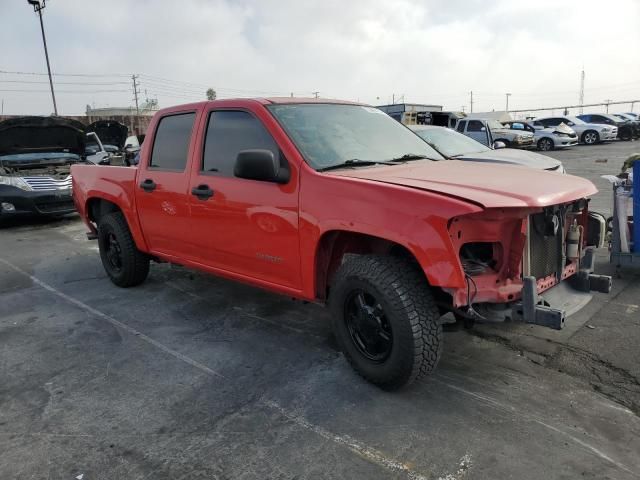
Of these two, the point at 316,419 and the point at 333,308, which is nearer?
the point at 316,419

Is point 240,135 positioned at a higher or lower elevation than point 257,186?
higher

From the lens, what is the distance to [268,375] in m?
3.62

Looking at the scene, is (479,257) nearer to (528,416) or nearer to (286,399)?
(528,416)

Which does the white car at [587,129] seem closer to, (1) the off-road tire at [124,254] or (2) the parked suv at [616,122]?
(2) the parked suv at [616,122]

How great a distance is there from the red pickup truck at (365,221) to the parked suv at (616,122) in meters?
30.4

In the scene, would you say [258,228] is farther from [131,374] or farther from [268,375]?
[131,374]


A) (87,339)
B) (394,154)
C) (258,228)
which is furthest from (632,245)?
(87,339)

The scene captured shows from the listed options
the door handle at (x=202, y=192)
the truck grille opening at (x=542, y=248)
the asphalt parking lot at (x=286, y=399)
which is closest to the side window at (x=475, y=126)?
the asphalt parking lot at (x=286, y=399)

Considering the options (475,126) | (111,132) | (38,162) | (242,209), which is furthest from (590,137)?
(242,209)

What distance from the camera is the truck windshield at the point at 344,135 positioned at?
371 cm

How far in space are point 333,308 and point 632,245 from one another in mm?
3569

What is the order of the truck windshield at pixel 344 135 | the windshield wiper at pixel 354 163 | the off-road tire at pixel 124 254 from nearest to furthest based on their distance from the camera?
the windshield wiper at pixel 354 163
the truck windshield at pixel 344 135
the off-road tire at pixel 124 254

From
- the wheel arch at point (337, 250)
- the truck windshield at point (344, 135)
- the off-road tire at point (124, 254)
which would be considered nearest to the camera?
the wheel arch at point (337, 250)

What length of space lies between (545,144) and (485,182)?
25.0m
